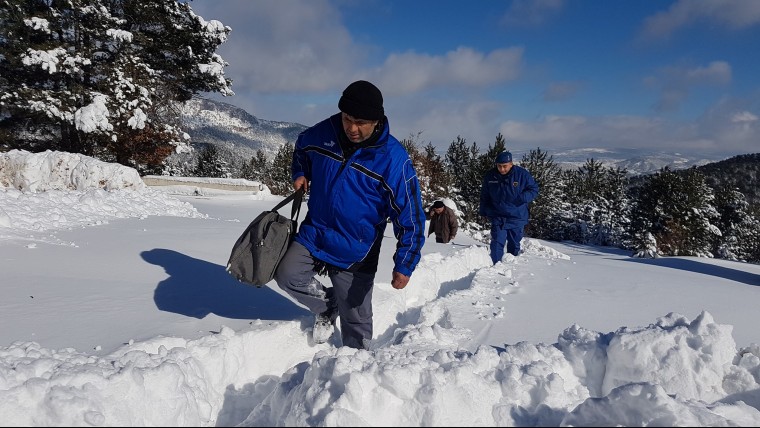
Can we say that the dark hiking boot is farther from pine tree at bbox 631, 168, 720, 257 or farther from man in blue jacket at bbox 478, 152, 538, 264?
pine tree at bbox 631, 168, 720, 257

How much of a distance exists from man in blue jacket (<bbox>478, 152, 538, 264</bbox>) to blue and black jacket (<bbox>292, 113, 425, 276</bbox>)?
151 inches

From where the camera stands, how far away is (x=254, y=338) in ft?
9.40

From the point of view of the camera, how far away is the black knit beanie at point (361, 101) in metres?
2.71

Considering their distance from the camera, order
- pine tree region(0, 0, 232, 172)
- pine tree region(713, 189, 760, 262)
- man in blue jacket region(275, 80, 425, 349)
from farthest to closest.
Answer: pine tree region(713, 189, 760, 262), pine tree region(0, 0, 232, 172), man in blue jacket region(275, 80, 425, 349)

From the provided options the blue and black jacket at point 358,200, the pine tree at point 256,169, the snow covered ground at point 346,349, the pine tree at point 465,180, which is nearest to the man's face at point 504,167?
the snow covered ground at point 346,349

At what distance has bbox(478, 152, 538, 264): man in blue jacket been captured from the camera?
6.52 metres

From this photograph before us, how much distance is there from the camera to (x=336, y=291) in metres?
3.13

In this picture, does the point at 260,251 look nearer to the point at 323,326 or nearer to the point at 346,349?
the point at 323,326

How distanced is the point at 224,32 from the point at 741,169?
99.1 meters

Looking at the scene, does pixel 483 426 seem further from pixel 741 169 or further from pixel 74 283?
pixel 741 169

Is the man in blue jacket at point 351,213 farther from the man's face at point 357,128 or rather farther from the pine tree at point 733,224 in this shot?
the pine tree at point 733,224

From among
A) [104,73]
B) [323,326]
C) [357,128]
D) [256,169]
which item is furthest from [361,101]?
[256,169]

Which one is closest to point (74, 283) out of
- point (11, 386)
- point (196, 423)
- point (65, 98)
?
point (11, 386)

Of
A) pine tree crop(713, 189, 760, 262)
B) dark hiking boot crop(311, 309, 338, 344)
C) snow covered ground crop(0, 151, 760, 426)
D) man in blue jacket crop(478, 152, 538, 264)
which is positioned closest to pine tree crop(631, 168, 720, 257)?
pine tree crop(713, 189, 760, 262)
